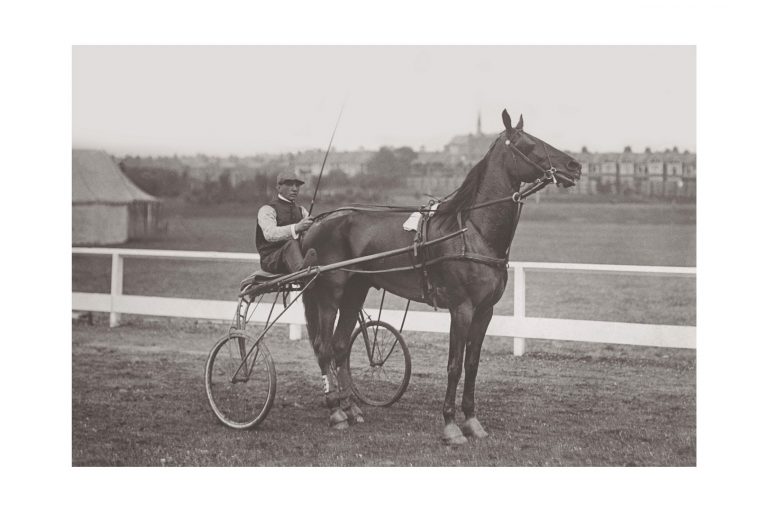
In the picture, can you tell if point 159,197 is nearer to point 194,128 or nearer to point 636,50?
point 194,128

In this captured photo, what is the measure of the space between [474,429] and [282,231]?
1986 millimetres

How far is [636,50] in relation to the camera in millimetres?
6316

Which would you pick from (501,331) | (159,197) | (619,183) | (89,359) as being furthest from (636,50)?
(89,359)

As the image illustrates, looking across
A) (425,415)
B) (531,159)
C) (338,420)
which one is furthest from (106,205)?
(531,159)

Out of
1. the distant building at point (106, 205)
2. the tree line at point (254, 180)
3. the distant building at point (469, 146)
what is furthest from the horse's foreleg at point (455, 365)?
the distant building at point (106, 205)

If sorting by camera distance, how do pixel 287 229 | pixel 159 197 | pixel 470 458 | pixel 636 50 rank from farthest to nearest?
pixel 159 197 → pixel 636 50 → pixel 287 229 → pixel 470 458

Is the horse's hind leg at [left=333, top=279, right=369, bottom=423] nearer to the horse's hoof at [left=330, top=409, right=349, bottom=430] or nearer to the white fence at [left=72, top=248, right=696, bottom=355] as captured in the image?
the horse's hoof at [left=330, top=409, right=349, bottom=430]

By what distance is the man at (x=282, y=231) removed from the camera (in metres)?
5.86

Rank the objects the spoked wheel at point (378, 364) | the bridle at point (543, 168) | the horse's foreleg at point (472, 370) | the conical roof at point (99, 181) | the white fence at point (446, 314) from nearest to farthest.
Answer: the bridle at point (543, 168) < the horse's foreleg at point (472, 370) < the spoked wheel at point (378, 364) < the white fence at point (446, 314) < the conical roof at point (99, 181)

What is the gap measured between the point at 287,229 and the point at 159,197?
8.97 feet

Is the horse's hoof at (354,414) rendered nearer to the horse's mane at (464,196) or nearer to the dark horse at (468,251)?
the dark horse at (468,251)

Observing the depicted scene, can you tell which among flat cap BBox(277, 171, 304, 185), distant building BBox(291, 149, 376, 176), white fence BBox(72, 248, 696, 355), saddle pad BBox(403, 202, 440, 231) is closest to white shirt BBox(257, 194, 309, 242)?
flat cap BBox(277, 171, 304, 185)

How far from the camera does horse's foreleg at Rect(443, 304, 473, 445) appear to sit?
213 inches

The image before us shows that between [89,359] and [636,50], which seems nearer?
[636,50]
